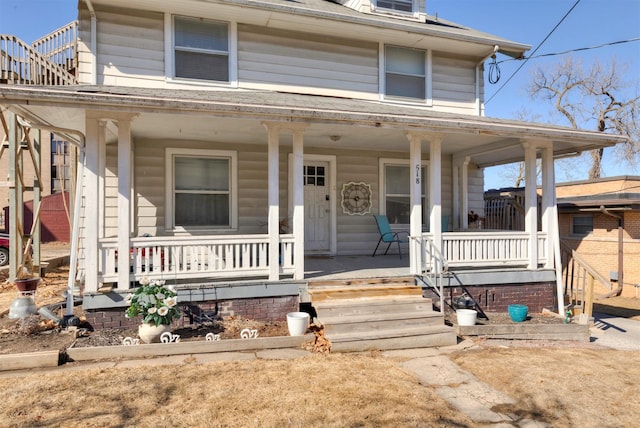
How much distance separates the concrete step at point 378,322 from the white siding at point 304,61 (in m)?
4.94

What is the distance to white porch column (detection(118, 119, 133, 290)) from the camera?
203 inches

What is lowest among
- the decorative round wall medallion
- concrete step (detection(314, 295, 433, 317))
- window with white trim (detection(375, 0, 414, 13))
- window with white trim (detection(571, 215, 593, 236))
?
concrete step (detection(314, 295, 433, 317))

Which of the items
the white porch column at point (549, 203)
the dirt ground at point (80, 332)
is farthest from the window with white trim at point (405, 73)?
the dirt ground at point (80, 332)

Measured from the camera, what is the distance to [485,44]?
28.8 ft

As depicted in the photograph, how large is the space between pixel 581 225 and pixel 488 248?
1053 cm

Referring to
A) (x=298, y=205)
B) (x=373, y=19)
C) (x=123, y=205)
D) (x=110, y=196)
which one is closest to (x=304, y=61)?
(x=373, y=19)

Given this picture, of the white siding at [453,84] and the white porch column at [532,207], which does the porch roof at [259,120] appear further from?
the white siding at [453,84]

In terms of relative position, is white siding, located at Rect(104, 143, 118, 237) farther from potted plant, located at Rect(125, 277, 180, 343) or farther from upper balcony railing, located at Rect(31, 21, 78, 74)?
upper balcony railing, located at Rect(31, 21, 78, 74)

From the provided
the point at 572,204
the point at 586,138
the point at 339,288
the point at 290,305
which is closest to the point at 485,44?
the point at 586,138

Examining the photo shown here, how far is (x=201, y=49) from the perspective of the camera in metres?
7.46

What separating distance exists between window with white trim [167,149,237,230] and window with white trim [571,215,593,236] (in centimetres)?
1329

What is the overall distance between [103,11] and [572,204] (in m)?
14.8

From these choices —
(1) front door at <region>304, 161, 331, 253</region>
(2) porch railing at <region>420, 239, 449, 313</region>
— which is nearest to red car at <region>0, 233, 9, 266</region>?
(1) front door at <region>304, 161, 331, 253</region>

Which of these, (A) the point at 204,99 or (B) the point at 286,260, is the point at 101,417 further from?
(A) the point at 204,99
